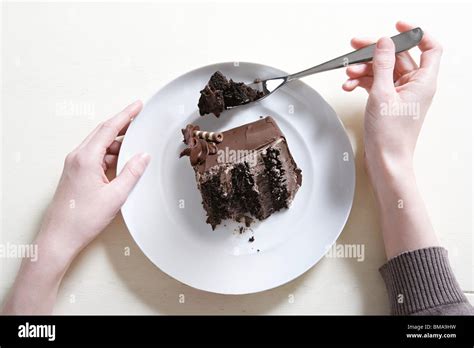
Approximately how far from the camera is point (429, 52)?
224cm

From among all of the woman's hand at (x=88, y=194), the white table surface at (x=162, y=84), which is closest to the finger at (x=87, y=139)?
the woman's hand at (x=88, y=194)

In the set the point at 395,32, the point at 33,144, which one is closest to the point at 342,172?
the point at 395,32

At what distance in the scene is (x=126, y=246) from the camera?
7.57ft

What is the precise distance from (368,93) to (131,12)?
1.37 metres

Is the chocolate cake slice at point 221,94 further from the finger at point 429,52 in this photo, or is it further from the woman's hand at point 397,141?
the finger at point 429,52

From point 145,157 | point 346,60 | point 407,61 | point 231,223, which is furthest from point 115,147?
point 407,61

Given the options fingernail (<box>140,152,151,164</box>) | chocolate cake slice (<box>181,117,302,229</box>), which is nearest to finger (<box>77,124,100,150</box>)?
fingernail (<box>140,152,151,164</box>)

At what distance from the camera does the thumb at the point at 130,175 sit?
217 centimetres

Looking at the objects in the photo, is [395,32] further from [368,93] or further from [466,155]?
[466,155]

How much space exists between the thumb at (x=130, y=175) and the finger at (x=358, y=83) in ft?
3.49

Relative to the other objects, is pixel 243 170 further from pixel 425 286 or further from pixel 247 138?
pixel 425 286

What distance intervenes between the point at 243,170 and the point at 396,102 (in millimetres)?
785

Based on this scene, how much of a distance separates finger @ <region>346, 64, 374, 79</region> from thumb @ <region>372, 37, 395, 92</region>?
0.19 metres

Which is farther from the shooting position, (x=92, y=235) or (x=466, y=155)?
(x=466, y=155)
